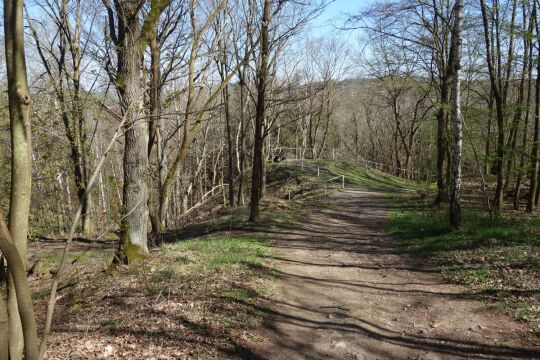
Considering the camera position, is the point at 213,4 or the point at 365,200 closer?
the point at 213,4

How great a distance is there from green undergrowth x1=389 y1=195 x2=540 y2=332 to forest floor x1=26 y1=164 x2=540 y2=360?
0.41 ft

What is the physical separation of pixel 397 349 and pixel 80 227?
681 inches

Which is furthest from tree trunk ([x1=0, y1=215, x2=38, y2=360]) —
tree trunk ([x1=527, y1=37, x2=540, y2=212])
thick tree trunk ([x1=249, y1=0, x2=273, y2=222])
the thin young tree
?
tree trunk ([x1=527, y1=37, x2=540, y2=212])

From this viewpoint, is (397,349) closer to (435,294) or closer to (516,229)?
(435,294)

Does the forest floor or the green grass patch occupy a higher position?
the green grass patch

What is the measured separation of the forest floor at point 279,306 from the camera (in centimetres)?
541

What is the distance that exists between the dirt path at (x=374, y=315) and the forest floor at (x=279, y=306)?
0.8 inches

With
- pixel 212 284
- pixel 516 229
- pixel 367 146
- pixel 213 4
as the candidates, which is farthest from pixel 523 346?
pixel 367 146

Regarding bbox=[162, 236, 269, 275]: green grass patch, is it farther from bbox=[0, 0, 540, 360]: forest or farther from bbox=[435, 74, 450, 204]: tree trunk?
bbox=[435, 74, 450, 204]: tree trunk

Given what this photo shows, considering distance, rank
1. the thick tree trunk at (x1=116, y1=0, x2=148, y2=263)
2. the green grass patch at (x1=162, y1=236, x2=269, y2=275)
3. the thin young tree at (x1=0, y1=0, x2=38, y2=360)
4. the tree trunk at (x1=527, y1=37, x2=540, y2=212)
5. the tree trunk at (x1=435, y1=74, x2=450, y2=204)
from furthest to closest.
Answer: the tree trunk at (x1=435, y1=74, x2=450, y2=204) < the tree trunk at (x1=527, y1=37, x2=540, y2=212) < the green grass patch at (x1=162, y1=236, x2=269, y2=275) < the thick tree trunk at (x1=116, y1=0, x2=148, y2=263) < the thin young tree at (x1=0, y1=0, x2=38, y2=360)

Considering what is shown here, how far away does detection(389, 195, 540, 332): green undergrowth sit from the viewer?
22.2 feet

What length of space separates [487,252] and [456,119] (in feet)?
12.8

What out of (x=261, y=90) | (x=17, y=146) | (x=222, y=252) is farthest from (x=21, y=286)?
(x=261, y=90)

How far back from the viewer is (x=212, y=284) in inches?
293
